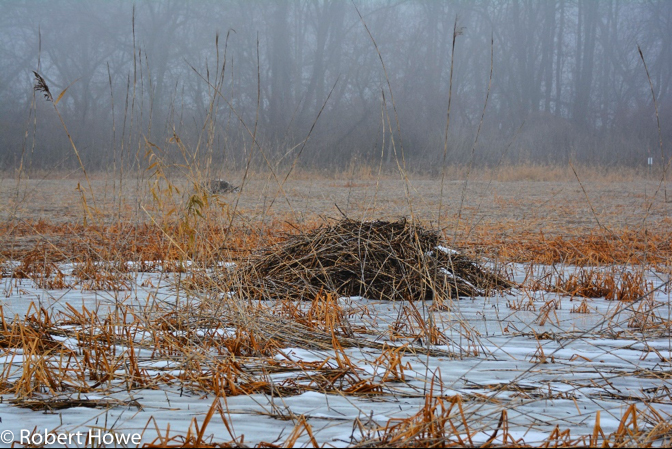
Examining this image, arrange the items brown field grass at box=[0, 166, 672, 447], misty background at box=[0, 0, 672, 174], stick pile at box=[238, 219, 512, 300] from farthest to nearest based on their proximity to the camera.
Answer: misty background at box=[0, 0, 672, 174]
stick pile at box=[238, 219, 512, 300]
brown field grass at box=[0, 166, 672, 447]

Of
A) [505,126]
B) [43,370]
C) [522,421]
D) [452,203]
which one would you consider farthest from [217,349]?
[505,126]

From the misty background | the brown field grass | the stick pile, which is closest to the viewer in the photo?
the brown field grass

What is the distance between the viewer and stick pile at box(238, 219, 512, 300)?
362cm

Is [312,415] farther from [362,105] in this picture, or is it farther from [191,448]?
[362,105]

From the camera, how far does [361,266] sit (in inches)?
144

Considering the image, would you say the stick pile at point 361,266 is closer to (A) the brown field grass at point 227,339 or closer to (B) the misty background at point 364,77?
(A) the brown field grass at point 227,339

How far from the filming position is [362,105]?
3016 centimetres

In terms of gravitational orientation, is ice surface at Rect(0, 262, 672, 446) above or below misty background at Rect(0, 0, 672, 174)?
below

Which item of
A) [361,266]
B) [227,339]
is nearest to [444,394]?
[227,339]

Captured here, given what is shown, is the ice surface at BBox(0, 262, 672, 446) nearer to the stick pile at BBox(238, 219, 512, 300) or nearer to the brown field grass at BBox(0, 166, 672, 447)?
the brown field grass at BBox(0, 166, 672, 447)

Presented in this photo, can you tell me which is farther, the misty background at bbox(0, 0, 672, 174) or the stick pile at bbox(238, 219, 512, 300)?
the misty background at bbox(0, 0, 672, 174)

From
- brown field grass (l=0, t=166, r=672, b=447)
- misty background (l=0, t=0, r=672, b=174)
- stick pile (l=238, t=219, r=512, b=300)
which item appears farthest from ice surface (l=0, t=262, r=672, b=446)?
misty background (l=0, t=0, r=672, b=174)

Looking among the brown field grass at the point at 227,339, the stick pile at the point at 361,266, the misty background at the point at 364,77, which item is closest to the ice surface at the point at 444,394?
the brown field grass at the point at 227,339

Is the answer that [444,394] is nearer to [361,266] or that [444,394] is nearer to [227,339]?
[227,339]
